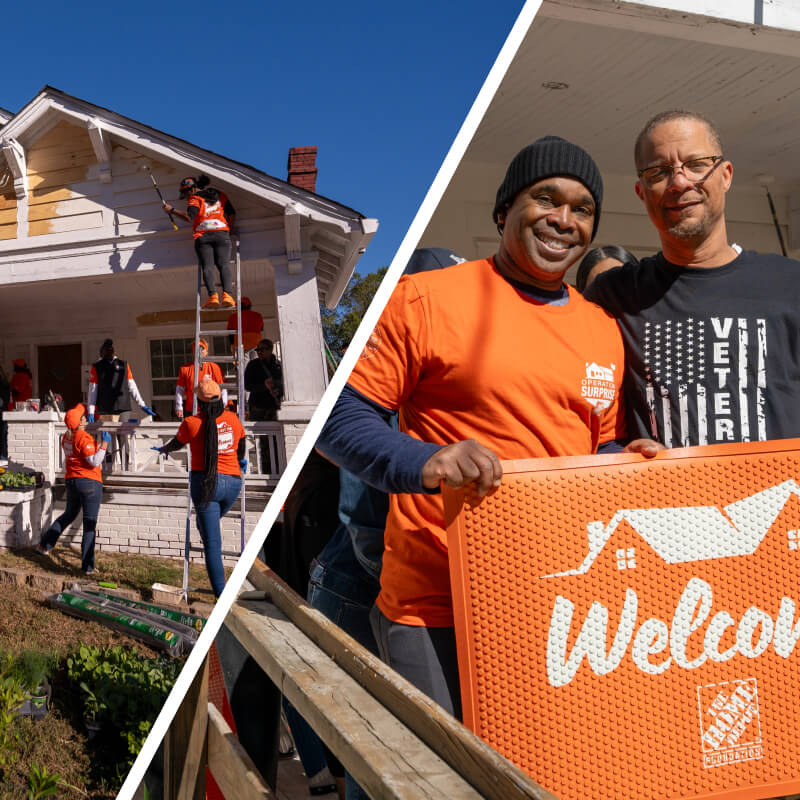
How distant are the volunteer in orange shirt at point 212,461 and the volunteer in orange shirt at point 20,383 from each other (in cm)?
18

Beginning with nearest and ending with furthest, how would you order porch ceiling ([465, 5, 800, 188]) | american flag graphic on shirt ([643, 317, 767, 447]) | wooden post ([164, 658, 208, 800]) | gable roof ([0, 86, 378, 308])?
gable roof ([0, 86, 378, 308]) < wooden post ([164, 658, 208, 800]) < american flag graphic on shirt ([643, 317, 767, 447]) < porch ceiling ([465, 5, 800, 188])

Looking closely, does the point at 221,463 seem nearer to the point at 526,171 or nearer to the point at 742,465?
the point at 526,171

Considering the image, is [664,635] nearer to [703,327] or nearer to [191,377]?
[703,327]

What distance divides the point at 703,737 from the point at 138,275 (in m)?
1.24

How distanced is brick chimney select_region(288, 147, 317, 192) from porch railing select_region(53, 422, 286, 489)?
323mm

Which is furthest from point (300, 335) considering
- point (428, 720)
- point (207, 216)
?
point (428, 720)

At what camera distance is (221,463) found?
3.13 feet

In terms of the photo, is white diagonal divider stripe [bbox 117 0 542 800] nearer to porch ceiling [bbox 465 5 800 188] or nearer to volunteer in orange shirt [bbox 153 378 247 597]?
volunteer in orange shirt [bbox 153 378 247 597]

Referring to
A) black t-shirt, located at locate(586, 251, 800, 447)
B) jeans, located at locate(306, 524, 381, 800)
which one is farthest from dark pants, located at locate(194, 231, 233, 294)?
jeans, located at locate(306, 524, 381, 800)

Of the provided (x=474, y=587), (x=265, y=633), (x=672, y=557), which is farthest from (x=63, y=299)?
(x=672, y=557)

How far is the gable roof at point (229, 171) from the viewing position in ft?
2.91

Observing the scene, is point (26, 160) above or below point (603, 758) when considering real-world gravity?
above

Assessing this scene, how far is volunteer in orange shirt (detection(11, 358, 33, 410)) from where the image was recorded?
0.92 meters

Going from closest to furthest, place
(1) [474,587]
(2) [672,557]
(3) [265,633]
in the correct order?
(1) [474,587]
(2) [672,557]
(3) [265,633]
